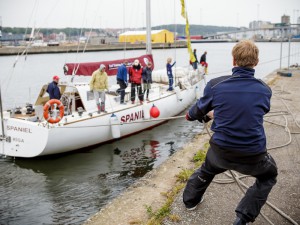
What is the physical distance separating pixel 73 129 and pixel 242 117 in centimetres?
777

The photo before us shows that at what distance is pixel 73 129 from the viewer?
409 inches

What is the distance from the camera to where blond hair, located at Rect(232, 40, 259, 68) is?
3.24 metres

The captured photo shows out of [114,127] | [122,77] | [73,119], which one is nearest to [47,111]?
[73,119]

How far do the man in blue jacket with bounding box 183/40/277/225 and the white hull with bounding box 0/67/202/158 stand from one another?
15.3 ft

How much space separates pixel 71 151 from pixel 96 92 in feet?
6.72

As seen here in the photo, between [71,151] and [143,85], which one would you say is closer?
[71,151]

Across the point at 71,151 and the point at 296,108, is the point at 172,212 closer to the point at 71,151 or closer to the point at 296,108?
the point at 71,151

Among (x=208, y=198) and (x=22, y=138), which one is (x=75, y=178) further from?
(x=208, y=198)

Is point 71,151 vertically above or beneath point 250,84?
beneath

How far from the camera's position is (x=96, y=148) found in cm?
1177

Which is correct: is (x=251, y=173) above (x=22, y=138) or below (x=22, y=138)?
above

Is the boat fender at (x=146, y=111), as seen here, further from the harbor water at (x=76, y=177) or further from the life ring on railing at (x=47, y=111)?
the life ring on railing at (x=47, y=111)

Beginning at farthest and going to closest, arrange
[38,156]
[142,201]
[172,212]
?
[38,156], [142,201], [172,212]

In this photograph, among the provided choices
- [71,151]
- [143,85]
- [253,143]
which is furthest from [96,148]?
[253,143]
